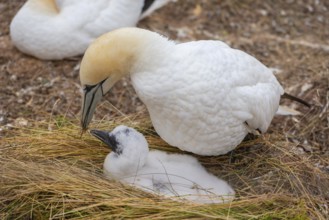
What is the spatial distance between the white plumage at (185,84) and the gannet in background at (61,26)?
1.76 metres

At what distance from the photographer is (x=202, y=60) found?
3617 mm

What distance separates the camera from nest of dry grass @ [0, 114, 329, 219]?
3.55 metres

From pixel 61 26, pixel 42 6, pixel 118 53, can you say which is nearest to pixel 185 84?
pixel 118 53

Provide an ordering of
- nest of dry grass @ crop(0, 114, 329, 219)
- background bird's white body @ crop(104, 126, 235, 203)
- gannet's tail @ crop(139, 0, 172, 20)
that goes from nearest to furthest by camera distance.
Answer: nest of dry grass @ crop(0, 114, 329, 219)
background bird's white body @ crop(104, 126, 235, 203)
gannet's tail @ crop(139, 0, 172, 20)

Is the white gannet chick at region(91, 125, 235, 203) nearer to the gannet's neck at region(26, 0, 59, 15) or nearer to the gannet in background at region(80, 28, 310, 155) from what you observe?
the gannet in background at region(80, 28, 310, 155)

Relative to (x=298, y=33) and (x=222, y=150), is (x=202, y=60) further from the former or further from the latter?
(x=298, y=33)

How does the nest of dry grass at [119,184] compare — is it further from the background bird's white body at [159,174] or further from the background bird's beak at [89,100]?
the background bird's beak at [89,100]

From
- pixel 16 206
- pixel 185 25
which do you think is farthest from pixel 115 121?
pixel 185 25

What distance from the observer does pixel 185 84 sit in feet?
11.6

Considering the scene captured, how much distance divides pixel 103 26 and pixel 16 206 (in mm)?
2331

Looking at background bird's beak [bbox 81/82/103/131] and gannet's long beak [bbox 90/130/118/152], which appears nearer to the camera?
background bird's beak [bbox 81/82/103/131]

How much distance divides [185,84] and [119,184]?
2.30 feet

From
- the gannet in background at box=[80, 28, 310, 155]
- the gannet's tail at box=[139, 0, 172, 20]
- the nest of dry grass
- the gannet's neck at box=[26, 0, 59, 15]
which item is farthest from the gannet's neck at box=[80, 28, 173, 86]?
the gannet's tail at box=[139, 0, 172, 20]

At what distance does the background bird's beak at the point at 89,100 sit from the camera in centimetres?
365
